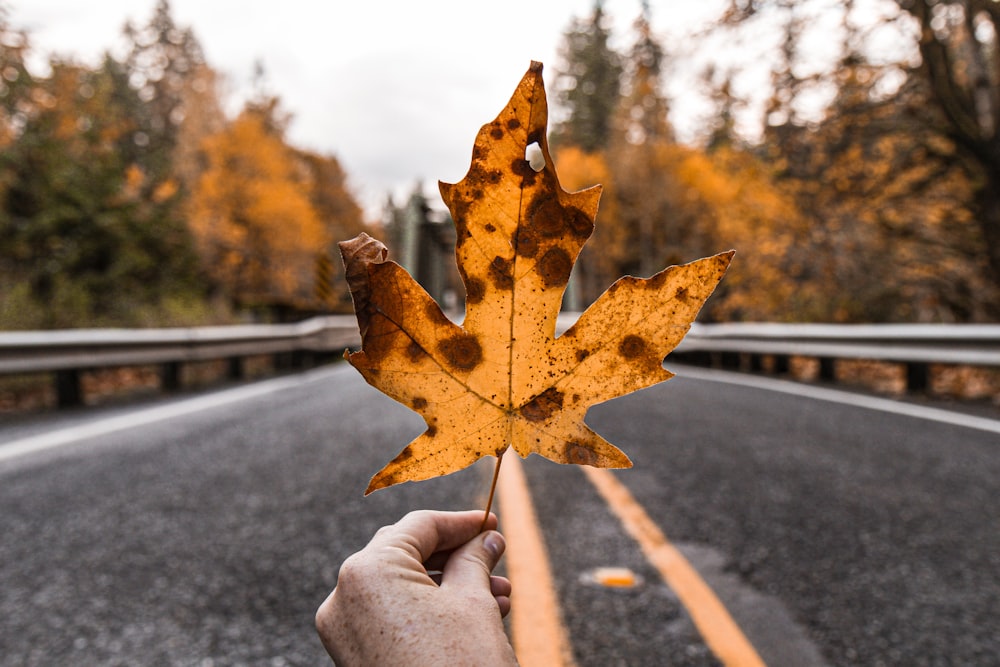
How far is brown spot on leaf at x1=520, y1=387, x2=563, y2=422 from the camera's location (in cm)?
60

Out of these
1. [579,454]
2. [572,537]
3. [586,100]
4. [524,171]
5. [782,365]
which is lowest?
[782,365]

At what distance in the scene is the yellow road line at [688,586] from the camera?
1824 millimetres

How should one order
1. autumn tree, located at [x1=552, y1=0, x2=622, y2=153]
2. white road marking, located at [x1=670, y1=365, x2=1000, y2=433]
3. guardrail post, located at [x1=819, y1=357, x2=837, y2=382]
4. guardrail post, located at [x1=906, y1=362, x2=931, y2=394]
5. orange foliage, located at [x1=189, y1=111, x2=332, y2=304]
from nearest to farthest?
1. white road marking, located at [x1=670, y1=365, x2=1000, y2=433]
2. guardrail post, located at [x1=906, y1=362, x2=931, y2=394]
3. guardrail post, located at [x1=819, y1=357, x2=837, y2=382]
4. orange foliage, located at [x1=189, y1=111, x2=332, y2=304]
5. autumn tree, located at [x1=552, y1=0, x2=622, y2=153]

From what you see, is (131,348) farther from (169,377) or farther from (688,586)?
(688,586)

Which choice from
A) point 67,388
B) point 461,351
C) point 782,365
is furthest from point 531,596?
point 782,365

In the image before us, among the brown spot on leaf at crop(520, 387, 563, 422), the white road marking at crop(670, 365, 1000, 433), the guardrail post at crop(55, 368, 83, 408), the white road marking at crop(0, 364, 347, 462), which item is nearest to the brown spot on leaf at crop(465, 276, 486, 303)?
the brown spot on leaf at crop(520, 387, 563, 422)

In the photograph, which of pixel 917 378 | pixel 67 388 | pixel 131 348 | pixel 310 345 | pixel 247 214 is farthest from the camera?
pixel 247 214

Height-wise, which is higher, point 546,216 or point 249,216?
point 249,216

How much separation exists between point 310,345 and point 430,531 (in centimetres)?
936

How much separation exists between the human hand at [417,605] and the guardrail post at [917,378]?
782 cm

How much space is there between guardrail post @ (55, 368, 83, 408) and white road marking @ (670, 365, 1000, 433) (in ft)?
18.5

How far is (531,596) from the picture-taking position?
7.12 ft

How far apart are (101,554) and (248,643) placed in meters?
1.01

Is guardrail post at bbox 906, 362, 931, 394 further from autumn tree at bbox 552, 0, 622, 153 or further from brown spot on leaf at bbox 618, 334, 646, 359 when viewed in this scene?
autumn tree at bbox 552, 0, 622, 153
